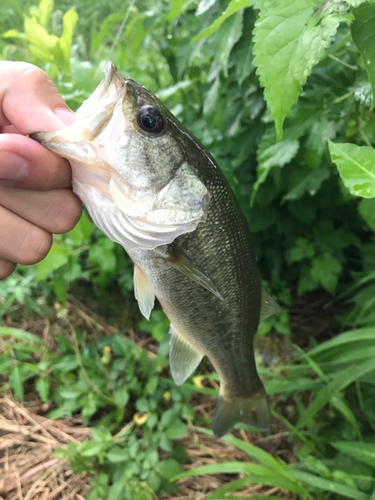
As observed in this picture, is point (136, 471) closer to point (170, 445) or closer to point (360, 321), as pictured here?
point (170, 445)

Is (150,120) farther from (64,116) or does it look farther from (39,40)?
(39,40)

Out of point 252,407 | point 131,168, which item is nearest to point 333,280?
point 252,407

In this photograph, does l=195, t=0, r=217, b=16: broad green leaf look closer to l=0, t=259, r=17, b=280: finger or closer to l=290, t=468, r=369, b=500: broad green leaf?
l=0, t=259, r=17, b=280: finger

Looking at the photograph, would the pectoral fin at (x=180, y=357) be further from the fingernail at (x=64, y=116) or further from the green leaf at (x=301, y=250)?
the green leaf at (x=301, y=250)

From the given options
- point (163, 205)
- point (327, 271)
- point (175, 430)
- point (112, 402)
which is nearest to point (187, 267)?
point (163, 205)

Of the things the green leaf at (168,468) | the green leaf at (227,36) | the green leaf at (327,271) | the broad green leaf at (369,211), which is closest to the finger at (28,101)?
the green leaf at (227,36)
